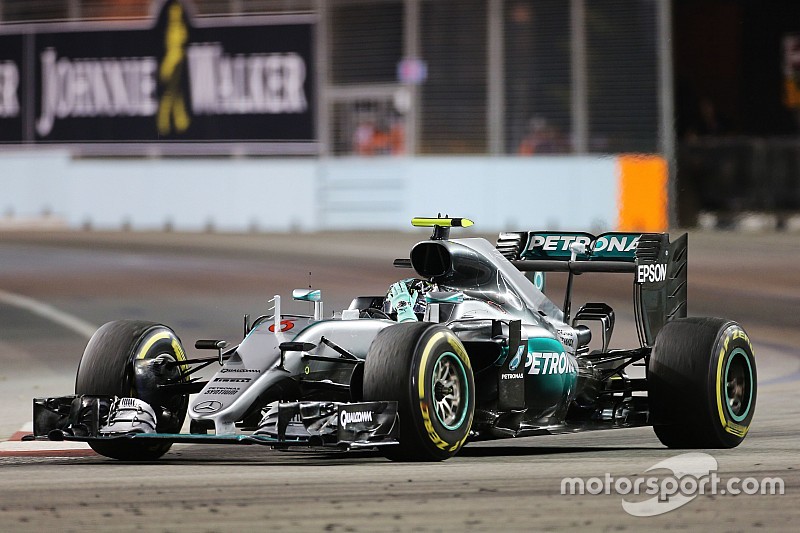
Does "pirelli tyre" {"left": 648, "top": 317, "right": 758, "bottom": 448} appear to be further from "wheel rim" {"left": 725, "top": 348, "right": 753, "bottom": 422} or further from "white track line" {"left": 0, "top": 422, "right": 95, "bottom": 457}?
"white track line" {"left": 0, "top": 422, "right": 95, "bottom": 457}

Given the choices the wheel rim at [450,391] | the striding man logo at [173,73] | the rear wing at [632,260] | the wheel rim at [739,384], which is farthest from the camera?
the striding man logo at [173,73]

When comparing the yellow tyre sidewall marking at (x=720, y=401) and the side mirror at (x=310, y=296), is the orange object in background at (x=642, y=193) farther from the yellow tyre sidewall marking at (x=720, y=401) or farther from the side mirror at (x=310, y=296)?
the side mirror at (x=310, y=296)

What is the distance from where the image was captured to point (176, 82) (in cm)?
3856

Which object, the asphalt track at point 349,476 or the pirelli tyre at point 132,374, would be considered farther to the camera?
the pirelli tyre at point 132,374

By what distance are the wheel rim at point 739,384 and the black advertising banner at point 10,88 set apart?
1206 inches

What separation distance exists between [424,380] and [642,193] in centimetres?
2211

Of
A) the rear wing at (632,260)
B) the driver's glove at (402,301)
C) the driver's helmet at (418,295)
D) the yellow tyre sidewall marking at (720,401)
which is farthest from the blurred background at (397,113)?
A: the driver's glove at (402,301)

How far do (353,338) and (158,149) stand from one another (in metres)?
28.3

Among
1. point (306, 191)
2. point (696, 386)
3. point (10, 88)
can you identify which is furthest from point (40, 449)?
A: point (10, 88)

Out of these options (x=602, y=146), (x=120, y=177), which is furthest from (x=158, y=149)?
(x=602, y=146)

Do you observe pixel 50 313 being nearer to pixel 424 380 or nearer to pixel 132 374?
pixel 132 374

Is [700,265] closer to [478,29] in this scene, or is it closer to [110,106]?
[478,29]

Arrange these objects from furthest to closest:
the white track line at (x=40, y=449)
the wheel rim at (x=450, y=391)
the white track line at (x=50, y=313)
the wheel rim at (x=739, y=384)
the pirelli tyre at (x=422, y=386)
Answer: the white track line at (x=50, y=313)
the wheel rim at (x=739, y=384)
the white track line at (x=40, y=449)
the wheel rim at (x=450, y=391)
the pirelli tyre at (x=422, y=386)

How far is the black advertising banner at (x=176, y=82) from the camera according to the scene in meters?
37.5
